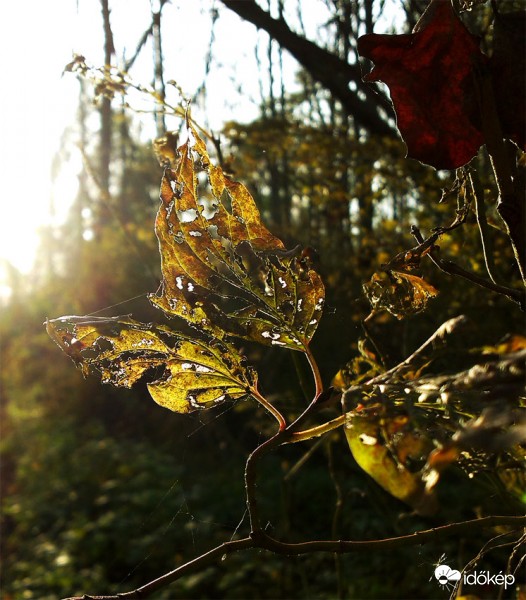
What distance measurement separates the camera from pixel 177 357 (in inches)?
25.0

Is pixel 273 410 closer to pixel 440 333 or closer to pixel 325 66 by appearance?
pixel 440 333

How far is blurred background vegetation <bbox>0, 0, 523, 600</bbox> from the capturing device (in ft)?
7.04

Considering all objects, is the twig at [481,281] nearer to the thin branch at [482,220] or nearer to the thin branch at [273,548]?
the thin branch at [482,220]

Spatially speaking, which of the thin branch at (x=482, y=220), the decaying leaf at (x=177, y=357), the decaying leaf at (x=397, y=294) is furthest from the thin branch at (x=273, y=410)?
the thin branch at (x=482, y=220)

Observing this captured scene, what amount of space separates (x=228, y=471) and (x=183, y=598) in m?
2.13

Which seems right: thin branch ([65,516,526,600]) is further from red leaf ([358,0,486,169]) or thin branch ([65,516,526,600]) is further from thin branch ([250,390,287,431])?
red leaf ([358,0,486,169])

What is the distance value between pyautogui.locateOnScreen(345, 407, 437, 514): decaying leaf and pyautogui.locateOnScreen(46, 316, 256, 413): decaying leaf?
0.14 meters

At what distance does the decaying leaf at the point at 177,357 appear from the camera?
625mm

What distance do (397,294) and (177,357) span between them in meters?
0.26

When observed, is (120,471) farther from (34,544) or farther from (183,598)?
(183,598)

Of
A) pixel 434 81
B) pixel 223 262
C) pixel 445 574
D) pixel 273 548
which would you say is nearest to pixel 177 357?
pixel 223 262

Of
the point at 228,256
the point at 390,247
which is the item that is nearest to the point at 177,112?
the point at 228,256

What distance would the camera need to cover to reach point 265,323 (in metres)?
0.64

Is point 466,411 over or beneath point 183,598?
over
